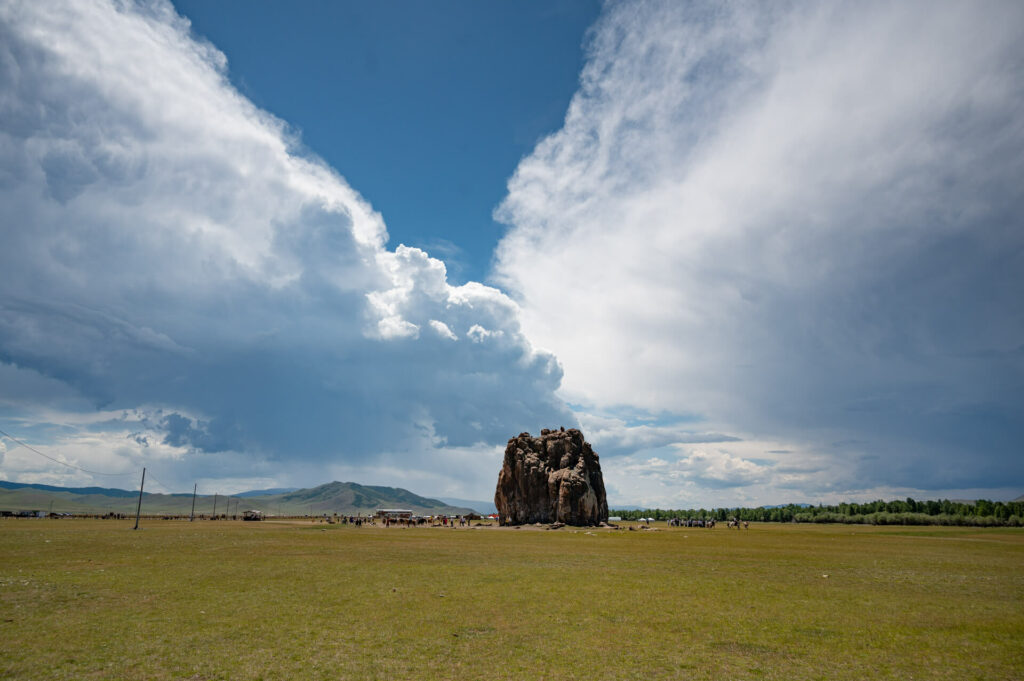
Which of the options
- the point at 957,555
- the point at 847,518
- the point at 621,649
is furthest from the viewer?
the point at 847,518

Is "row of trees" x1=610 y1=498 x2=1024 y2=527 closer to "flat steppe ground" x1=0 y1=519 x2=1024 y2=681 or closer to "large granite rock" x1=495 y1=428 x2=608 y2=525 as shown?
"large granite rock" x1=495 y1=428 x2=608 y2=525

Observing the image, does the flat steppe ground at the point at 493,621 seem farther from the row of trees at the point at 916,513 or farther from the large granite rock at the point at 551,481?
the row of trees at the point at 916,513

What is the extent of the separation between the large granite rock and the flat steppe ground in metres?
68.7

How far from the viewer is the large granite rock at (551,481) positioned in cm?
9944

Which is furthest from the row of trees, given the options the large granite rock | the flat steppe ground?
the flat steppe ground

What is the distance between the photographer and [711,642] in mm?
15914

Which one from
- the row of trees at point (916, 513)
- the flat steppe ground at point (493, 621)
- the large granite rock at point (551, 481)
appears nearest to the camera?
the flat steppe ground at point (493, 621)

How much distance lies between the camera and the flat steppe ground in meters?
13.4

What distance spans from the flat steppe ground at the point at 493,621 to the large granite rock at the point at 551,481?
6870 cm

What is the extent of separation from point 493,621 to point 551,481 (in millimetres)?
87023

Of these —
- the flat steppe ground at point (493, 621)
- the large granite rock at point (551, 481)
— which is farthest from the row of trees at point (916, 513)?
the flat steppe ground at point (493, 621)

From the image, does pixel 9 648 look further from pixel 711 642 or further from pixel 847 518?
pixel 847 518

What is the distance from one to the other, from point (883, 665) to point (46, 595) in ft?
94.4

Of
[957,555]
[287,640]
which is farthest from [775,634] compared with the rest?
[957,555]
